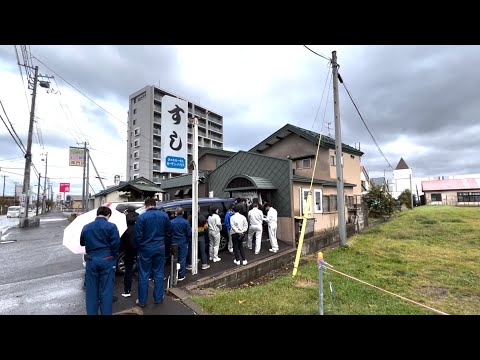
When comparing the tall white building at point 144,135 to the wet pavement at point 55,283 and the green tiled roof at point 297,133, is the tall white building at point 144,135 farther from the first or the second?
the wet pavement at point 55,283

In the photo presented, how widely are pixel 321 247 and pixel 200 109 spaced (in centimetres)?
4871

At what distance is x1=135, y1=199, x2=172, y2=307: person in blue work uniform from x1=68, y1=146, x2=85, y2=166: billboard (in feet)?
75.4

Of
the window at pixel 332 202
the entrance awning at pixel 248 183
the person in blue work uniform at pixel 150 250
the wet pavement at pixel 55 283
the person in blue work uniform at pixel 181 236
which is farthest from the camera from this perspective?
the window at pixel 332 202

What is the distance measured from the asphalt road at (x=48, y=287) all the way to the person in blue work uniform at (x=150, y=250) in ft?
1.05

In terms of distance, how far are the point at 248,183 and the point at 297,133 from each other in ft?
21.4

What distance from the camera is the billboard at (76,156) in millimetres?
22781

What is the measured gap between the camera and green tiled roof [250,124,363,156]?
51.1ft

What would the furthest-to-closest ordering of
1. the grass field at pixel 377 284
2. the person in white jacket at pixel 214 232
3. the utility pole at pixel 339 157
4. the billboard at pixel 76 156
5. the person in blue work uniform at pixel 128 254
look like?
the billboard at pixel 76 156, the utility pole at pixel 339 157, the person in white jacket at pixel 214 232, the person in blue work uniform at pixel 128 254, the grass field at pixel 377 284

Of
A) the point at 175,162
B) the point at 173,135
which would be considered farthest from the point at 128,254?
the point at 173,135

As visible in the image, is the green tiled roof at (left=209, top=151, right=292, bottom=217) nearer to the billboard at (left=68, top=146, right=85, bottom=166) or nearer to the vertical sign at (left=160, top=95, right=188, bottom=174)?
the vertical sign at (left=160, top=95, right=188, bottom=174)

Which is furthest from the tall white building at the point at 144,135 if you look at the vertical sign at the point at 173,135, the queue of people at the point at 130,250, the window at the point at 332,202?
the queue of people at the point at 130,250

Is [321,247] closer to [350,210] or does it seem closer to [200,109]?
[350,210]
